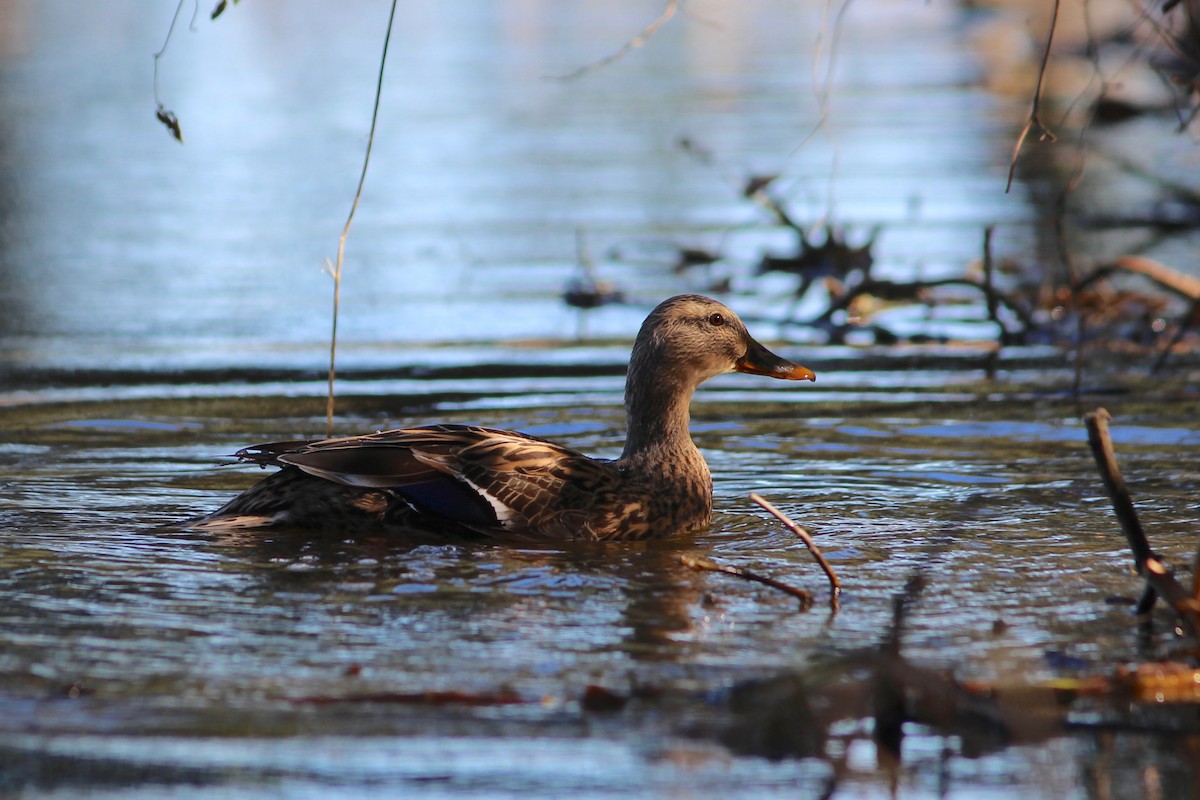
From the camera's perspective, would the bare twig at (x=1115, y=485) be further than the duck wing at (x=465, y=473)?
No

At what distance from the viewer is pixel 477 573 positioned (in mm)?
5773

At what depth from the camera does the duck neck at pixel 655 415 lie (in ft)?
22.4

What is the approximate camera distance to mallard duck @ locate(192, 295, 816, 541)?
6180mm

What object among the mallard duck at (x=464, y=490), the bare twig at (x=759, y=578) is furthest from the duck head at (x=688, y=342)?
the bare twig at (x=759, y=578)

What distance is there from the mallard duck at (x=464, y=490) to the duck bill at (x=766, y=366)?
67 cm

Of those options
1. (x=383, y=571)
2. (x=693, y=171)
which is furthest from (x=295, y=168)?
(x=383, y=571)

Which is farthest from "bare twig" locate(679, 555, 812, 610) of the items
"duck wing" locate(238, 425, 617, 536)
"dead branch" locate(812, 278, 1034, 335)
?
"dead branch" locate(812, 278, 1034, 335)

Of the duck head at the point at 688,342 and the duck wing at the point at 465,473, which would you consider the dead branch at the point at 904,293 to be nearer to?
the duck head at the point at 688,342

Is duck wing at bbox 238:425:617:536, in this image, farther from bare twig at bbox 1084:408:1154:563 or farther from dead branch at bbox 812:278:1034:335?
dead branch at bbox 812:278:1034:335

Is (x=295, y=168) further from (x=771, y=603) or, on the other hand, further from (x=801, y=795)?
(x=801, y=795)

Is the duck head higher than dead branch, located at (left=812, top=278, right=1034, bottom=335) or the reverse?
the reverse

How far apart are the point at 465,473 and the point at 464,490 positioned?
6 cm

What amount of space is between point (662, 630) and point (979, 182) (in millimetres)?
11951

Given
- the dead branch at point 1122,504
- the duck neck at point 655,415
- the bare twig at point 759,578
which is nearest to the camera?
the dead branch at point 1122,504
